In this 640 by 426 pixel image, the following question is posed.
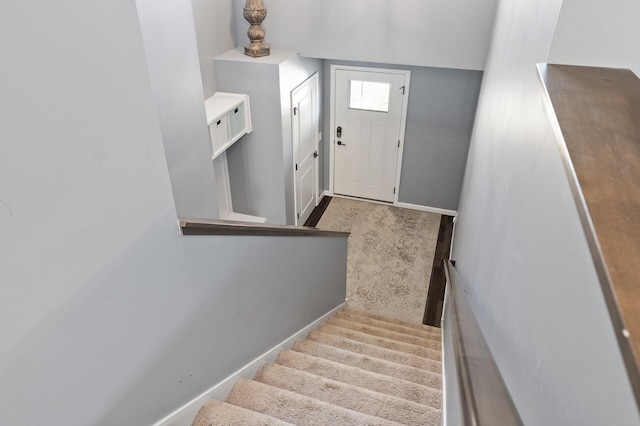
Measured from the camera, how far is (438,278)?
5250 mm

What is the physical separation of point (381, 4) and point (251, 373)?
3.54 m

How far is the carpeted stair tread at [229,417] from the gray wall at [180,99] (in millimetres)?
1464

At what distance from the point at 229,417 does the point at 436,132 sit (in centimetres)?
474

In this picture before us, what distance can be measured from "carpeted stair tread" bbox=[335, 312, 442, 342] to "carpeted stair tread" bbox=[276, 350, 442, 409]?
5.05ft

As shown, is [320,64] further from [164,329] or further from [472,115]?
[164,329]

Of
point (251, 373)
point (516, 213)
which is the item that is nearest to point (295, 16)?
point (251, 373)

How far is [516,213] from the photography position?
136cm

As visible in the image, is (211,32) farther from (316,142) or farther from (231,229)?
(231,229)

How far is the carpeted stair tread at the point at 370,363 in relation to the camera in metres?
2.47

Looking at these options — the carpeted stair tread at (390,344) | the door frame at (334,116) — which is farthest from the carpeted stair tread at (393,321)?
the door frame at (334,116)

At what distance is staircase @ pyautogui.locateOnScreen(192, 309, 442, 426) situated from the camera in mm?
1940

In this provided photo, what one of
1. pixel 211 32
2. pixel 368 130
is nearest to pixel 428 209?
pixel 368 130

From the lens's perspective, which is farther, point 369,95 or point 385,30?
point 369,95

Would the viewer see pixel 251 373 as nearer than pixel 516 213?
No
